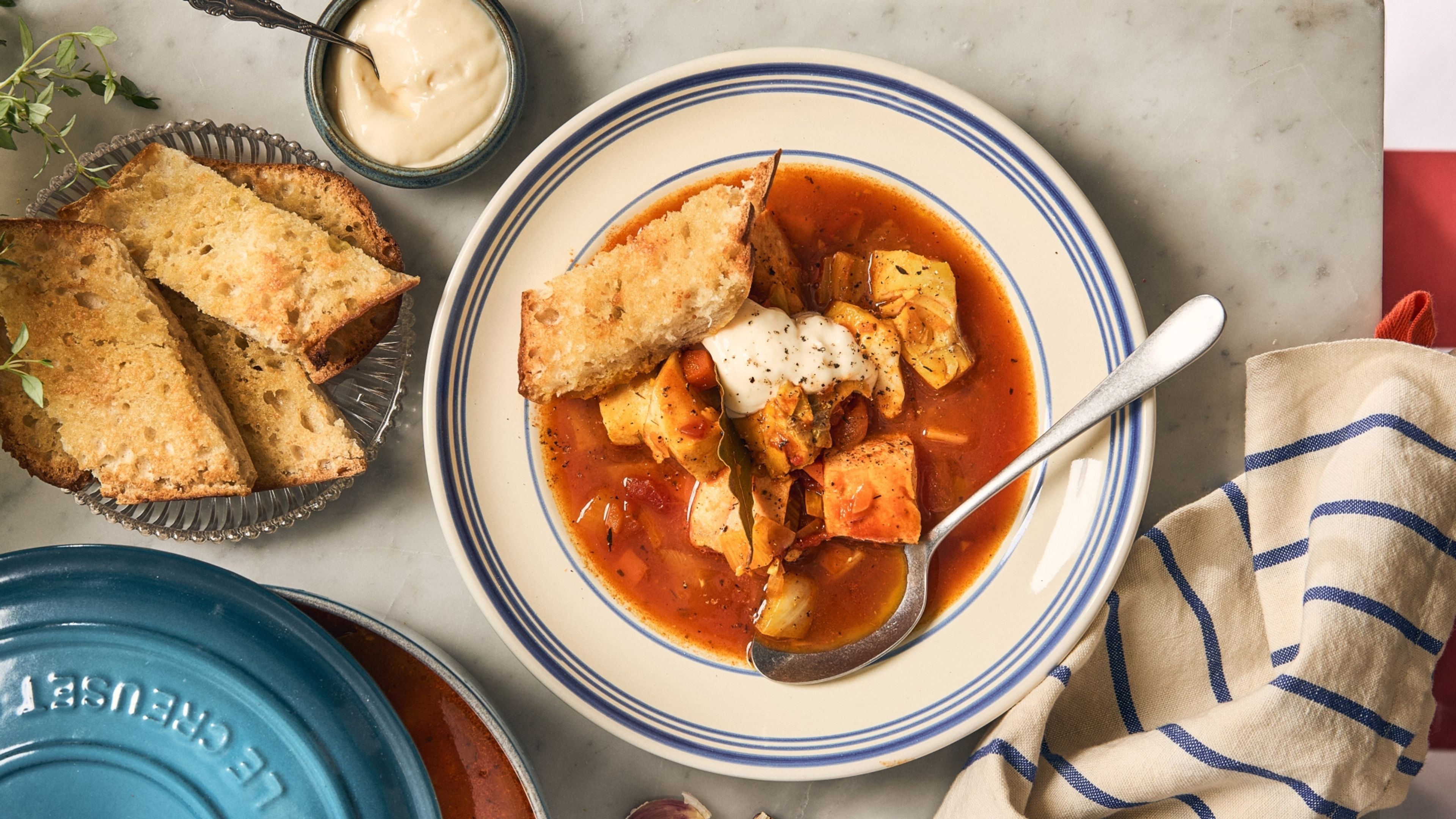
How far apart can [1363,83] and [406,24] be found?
11.4ft

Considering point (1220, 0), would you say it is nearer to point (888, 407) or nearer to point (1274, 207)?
point (1274, 207)

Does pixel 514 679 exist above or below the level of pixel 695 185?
below

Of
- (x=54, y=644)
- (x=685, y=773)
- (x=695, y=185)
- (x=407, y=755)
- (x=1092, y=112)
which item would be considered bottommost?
(x=685, y=773)

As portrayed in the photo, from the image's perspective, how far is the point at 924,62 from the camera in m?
3.28

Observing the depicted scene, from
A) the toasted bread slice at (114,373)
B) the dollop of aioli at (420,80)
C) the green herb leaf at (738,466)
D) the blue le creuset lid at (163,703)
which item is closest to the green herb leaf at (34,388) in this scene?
the toasted bread slice at (114,373)

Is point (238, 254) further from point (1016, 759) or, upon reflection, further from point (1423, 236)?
point (1423, 236)

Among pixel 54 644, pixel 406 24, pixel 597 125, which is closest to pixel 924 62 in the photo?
pixel 597 125

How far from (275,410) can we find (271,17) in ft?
4.44

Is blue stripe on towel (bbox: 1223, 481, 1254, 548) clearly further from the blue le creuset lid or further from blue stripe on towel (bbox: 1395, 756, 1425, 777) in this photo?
the blue le creuset lid

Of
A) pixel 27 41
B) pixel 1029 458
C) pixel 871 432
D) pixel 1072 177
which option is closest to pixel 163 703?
pixel 27 41

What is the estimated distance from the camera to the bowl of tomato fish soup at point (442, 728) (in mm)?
2953

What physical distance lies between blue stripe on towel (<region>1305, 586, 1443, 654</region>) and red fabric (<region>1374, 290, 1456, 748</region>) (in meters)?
0.50

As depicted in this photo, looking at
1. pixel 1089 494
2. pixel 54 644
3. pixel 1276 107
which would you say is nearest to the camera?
pixel 54 644

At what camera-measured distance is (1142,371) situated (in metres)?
2.84
